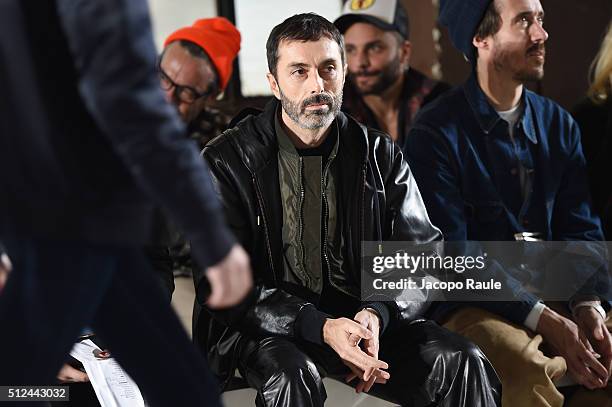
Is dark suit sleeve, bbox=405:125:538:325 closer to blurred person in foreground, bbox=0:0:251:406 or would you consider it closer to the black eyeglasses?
the black eyeglasses

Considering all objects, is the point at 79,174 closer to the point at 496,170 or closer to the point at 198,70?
the point at 496,170

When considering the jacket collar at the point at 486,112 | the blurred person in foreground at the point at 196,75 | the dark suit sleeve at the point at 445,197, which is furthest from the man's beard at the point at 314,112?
the blurred person in foreground at the point at 196,75

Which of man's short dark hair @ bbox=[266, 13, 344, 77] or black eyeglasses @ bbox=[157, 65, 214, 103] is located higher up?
man's short dark hair @ bbox=[266, 13, 344, 77]

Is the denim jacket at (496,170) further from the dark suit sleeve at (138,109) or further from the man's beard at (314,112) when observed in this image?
the dark suit sleeve at (138,109)

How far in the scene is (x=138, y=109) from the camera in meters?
1.26

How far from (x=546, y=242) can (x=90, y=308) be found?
170 cm

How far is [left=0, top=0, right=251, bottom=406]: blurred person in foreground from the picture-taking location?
1.26 meters

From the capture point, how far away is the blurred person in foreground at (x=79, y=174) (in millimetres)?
1258

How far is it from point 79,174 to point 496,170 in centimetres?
165

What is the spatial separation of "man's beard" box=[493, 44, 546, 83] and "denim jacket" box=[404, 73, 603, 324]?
65 mm

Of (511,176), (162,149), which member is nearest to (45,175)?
(162,149)

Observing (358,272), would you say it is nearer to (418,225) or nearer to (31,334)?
(418,225)

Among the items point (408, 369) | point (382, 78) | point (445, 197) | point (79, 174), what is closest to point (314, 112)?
point (445, 197)

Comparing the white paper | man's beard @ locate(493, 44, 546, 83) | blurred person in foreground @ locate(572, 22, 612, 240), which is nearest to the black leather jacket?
the white paper
